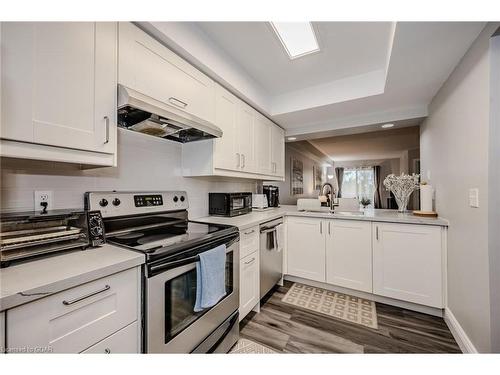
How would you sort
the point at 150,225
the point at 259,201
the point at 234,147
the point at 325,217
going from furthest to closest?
the point at 259,201 < the point at 325,217 < the point at 234,147 < the point at 150,225

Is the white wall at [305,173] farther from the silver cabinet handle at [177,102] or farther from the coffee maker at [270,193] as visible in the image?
the silver cabinet handle at [177,102]

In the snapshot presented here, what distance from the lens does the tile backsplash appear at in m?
1.05

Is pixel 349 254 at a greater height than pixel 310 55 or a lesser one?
lesser

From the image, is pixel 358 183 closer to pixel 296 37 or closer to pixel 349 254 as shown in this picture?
pixel 349 254

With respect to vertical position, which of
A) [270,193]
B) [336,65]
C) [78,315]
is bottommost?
[78,315]

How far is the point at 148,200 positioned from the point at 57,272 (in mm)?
829

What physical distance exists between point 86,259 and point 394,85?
2567mm

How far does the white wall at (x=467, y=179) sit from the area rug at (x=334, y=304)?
643mm

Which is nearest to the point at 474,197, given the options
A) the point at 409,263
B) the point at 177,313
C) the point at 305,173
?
the point at 409,263

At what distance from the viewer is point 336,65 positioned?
1.97 metres

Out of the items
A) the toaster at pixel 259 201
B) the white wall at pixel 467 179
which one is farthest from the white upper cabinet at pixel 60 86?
the white wall at pixel 467 179

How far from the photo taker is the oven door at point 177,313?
1.01 m
